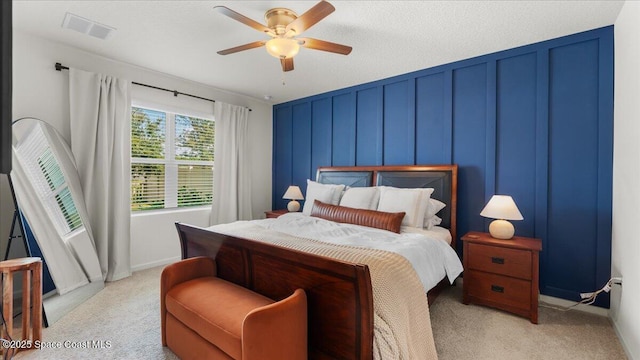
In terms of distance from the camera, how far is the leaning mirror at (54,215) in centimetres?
245

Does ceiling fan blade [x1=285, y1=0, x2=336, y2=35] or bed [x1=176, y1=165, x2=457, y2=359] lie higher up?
ceiling fan blade [x1=285, y1=0, x2=336, y2=35]

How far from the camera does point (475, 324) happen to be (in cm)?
234

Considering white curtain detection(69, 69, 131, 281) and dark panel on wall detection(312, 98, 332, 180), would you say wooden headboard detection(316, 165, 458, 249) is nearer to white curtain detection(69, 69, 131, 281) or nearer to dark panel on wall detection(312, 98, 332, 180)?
dark panel on wall detection(312, 98, 332, 180)

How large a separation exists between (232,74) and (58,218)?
95.3 inches

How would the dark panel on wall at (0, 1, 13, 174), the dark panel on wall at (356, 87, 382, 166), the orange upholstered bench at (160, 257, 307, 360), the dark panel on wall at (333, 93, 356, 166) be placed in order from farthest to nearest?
the dark panel on wall at (333, 93, 356, 166) < the dark panel on wall at (356, 87, 382, 166) < the orange upholstered bench at (160, 257, 307, 360) < the dark panel on wall at (0, 1, 13, 174)

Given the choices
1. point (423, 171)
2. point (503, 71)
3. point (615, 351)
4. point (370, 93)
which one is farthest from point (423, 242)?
point (370, 93)

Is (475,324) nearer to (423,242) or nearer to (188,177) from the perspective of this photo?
(423,242)

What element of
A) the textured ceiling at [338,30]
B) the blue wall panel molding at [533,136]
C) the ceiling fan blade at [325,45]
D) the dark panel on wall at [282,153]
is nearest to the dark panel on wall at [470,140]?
the blue wall panel molding at [533,136]

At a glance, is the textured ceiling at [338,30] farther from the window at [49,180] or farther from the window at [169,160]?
the window at [49,180]

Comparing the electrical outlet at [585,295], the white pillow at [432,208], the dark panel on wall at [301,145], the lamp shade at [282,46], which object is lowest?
the electrical outlet at [585,295]

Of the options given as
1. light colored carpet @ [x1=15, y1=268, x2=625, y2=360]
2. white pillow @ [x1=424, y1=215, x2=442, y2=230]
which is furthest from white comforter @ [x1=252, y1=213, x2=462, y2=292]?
light colored carpet @ [x1=15, y1=268, x2=625, y2=360]

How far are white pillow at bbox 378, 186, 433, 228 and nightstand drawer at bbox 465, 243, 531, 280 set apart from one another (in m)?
0.54

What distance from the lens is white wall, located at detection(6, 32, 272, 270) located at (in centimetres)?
277

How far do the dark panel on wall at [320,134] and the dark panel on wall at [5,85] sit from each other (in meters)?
3.99
